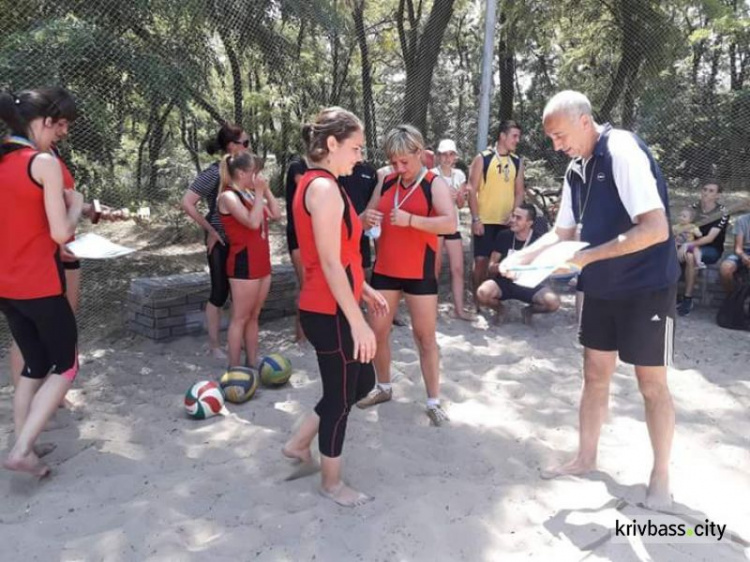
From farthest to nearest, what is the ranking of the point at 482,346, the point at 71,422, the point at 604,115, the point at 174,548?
the point at 604,115, the point at 482,346, the point at 71,422, the point at 174,548

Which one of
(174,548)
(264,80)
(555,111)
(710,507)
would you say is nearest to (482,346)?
(710,507)

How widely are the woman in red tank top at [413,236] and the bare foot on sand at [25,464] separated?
188cm

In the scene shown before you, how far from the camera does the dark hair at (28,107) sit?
117 inches

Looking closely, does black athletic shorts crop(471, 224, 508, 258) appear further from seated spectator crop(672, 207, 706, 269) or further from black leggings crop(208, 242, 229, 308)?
black leggings crop(208, 242, 229, 308)

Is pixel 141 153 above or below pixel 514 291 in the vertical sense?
above

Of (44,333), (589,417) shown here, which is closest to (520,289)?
(589,417)

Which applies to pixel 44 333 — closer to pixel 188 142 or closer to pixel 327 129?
pixel 327 129

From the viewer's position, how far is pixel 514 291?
19.2 feet

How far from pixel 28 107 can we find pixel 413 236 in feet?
6.78

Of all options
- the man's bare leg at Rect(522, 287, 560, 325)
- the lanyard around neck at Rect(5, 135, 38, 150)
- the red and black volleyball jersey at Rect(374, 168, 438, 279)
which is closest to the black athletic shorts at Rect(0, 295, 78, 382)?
the lanyard around neck at Rect(5, 135, 38, 150)

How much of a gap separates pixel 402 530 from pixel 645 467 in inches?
55.9

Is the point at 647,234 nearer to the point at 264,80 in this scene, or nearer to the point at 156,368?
the point at 156,368

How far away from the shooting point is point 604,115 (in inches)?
340

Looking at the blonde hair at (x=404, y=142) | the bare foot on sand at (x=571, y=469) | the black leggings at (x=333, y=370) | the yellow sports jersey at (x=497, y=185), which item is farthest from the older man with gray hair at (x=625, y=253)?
the yellow sports jersey at (x=497, y=185)
